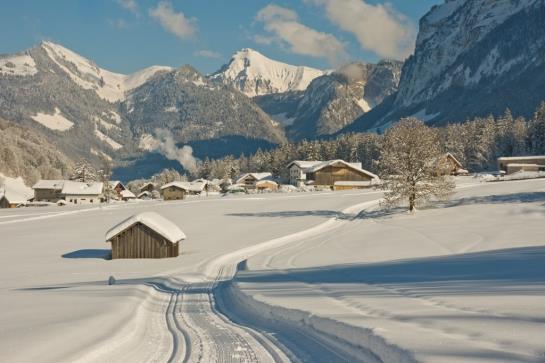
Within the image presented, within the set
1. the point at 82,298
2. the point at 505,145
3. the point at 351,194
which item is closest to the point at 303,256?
the point at 82,298

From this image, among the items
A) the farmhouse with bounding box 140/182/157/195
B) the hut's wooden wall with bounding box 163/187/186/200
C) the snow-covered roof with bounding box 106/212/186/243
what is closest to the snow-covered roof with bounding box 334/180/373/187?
the hut's wooden wall with bounding box 163/187/186/200

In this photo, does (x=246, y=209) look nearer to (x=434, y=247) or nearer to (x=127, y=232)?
(x=127, y=232)

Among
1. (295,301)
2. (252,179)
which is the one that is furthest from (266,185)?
(295,301)

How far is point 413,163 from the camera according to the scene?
159 ft

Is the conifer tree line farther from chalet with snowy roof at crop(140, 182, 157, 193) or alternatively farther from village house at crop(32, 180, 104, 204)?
village house at crop(32, 180, 104, 204)

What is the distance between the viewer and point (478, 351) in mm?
7266

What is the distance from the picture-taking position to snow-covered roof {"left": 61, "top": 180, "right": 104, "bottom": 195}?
12734 cm

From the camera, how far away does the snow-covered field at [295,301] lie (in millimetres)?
9109

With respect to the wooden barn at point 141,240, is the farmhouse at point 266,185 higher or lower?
higher

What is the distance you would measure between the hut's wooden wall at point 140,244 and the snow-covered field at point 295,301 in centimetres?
134

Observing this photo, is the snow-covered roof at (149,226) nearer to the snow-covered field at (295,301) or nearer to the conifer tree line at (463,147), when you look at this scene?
the snow-covered field at (295,301)

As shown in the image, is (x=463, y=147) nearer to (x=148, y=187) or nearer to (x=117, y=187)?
(x=117, y=187)

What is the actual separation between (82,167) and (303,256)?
433ft

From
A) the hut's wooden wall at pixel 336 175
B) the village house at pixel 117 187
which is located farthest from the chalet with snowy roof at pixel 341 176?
the village house at pixel 117 187
